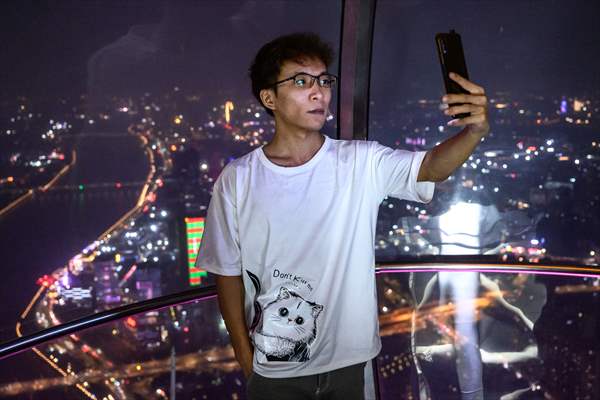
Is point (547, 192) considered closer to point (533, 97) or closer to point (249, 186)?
point (533, 97)

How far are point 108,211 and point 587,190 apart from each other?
727cm

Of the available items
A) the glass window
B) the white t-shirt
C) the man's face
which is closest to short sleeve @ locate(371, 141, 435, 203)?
the white t-shirt

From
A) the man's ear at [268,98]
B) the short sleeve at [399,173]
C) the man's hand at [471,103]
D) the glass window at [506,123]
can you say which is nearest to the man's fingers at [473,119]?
the man's hand at [471,103]

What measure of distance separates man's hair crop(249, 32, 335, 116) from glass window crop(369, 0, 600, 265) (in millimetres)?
2017

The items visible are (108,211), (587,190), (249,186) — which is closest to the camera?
(249,186)

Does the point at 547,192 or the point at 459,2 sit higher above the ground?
the point at 459,2

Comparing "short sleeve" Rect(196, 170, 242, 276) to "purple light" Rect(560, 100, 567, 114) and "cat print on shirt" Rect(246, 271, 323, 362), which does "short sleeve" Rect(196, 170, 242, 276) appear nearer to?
"cat print on shirt" Rect(246, 271, 323, 362)

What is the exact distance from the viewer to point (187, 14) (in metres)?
6.85

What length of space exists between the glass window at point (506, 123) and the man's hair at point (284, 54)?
2.02m

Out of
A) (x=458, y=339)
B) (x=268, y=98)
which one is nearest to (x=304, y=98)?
(x=268, y=98)

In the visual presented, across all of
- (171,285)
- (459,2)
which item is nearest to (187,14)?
(459,2)

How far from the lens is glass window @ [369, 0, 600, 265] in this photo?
4094 mm

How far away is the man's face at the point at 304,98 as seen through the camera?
5.73ft

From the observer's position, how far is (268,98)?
1.85 meters
